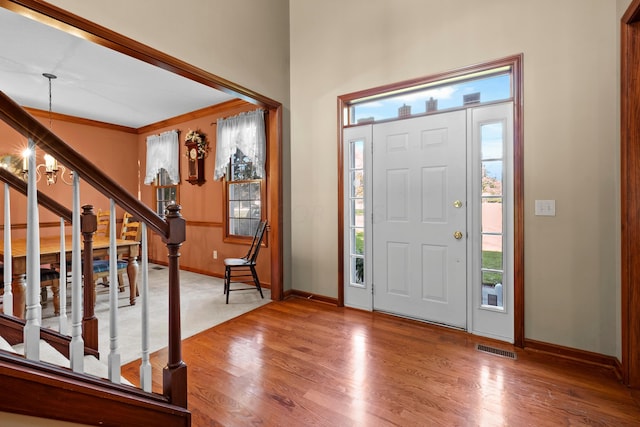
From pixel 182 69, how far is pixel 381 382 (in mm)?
2834

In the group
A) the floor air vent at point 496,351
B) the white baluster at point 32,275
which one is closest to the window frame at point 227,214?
the floor air vent at point 496,351

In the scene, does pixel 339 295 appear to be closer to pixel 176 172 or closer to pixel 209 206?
pixel 209 206

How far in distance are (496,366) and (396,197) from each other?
162cm

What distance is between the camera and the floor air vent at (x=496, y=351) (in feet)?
7.83

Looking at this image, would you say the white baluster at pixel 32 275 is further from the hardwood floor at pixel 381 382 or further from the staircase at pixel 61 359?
the hardwood floor at pixel 381 382

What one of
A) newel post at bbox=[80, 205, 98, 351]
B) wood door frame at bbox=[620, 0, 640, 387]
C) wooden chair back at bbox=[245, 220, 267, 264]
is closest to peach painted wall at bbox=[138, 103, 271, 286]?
wooden chair back at bbox=[245, 220, 267, 264]

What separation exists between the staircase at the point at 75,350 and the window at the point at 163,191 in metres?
4.15

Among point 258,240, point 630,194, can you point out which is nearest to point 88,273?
point 258,240

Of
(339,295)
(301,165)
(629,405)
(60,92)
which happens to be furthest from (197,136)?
(629,405)

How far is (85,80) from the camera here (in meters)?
3.99

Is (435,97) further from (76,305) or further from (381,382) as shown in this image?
(76,305)

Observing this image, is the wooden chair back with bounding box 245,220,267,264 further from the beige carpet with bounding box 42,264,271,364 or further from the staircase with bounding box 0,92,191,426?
the staircase with bounding box 0,92,191,426

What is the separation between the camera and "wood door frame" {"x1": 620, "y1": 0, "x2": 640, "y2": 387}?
1.93 metres

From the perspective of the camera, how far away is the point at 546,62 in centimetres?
241
